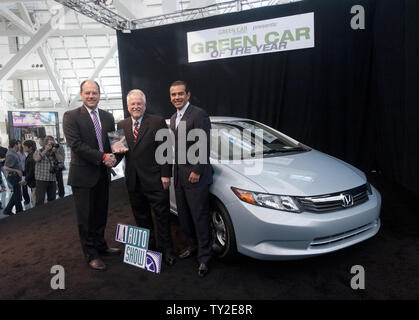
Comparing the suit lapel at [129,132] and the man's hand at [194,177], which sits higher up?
the suit lapel at [129,132]

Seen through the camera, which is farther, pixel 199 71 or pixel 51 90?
pixel 51 90

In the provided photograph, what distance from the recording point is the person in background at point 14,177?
208 inches

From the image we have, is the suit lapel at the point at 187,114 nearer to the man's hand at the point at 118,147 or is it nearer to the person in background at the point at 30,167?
the man's hand at the point at 118,147

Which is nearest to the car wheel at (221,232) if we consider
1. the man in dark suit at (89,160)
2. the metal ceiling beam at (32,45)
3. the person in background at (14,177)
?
the man in dark suit at (89,160)

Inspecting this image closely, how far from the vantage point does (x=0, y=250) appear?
326cm

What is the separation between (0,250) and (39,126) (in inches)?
328

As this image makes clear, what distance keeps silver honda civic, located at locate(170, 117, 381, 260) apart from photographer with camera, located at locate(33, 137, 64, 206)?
350cm

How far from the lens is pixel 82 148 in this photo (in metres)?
2.43

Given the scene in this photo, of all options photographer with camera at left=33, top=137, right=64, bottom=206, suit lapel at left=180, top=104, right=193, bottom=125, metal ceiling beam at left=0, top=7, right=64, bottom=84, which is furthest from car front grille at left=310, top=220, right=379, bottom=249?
metal ceiling beam at left=0, top=7, right=64, bottom=84

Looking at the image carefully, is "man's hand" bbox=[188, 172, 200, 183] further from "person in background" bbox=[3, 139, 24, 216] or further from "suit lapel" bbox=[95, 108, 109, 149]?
"person in background" bbox=[3, 139, 24, 216]

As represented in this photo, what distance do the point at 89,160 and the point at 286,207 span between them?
62.5 inches

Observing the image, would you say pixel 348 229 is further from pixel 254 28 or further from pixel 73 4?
pixel 73 4

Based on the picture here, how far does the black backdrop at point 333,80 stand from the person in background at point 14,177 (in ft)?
11.6
